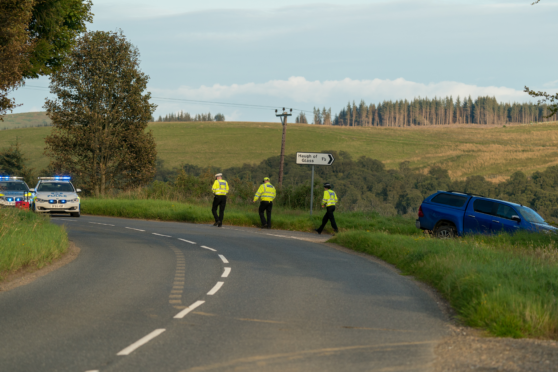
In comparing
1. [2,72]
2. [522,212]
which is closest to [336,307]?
[2,72]

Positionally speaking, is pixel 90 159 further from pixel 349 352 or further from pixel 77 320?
pixel 349 352

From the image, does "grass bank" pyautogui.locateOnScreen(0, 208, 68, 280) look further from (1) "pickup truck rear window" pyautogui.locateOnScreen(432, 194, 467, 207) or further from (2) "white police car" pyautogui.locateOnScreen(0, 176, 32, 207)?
(1) "pickup truck rear window" pyautogui.locateOnScreen(432, 194, 467, 207)

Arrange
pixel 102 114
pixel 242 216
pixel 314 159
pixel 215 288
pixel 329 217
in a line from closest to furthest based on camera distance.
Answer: pixel 215 288 → pixel 329 217 → pixel 314 159 → pixel 242 216 → pixel 102 114

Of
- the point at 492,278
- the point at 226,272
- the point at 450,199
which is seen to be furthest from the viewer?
the point at 450,199

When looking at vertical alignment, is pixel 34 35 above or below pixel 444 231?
above

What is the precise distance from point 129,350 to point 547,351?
13.6 feet

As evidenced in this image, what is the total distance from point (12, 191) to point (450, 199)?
63.4 ft

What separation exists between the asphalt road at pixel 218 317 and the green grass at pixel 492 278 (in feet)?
1.63

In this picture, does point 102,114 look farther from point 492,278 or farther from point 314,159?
point 492,278

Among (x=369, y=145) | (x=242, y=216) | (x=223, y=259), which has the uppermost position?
(x=369, y=145)

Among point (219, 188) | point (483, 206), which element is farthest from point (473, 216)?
point (219, 188)

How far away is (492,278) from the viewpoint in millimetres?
8586

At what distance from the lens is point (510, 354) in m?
5.57

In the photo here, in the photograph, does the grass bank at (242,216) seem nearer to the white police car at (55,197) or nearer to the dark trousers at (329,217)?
the dark trousers at (329,217)
